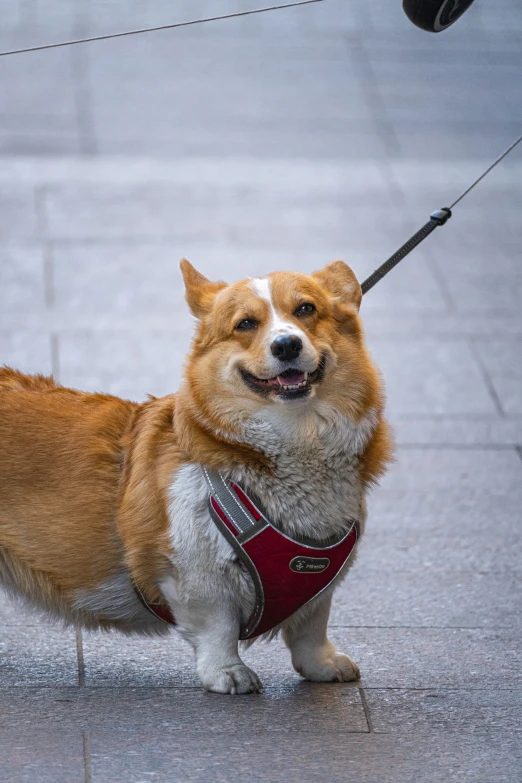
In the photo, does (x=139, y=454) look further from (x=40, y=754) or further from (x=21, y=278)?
(x=21, y=278)

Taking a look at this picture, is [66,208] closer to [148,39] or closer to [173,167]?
[173,167]

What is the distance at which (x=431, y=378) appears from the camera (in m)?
7.59

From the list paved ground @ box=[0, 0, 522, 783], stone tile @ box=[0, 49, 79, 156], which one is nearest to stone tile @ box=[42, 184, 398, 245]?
paved ground @ box=[0, 0, 522, 783]

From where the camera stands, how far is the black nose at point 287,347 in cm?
361

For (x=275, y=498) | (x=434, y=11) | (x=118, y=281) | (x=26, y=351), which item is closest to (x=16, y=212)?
(x=118, y=281)

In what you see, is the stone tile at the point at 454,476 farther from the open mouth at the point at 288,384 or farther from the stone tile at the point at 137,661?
the open mouth at the point at 288,384

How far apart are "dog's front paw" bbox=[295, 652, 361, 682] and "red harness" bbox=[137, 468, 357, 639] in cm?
37

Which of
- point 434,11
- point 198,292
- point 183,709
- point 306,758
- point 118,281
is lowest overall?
point 118,281

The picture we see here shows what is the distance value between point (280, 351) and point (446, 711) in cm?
133

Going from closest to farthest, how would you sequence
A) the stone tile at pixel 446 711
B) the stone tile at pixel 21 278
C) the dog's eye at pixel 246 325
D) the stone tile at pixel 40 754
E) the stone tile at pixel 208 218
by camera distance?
the stone tile at pixel 40 754, the stone tile at pixel 446 711, the dog's eye at pixel 246 325, the stone tile at pixel 21 278, the stone tile at pixel 208 218

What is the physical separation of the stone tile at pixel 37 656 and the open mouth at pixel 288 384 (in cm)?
124

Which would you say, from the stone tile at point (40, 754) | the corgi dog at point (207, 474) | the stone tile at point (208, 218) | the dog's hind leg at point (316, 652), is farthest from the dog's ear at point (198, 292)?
the stone tile at point (208, 218)

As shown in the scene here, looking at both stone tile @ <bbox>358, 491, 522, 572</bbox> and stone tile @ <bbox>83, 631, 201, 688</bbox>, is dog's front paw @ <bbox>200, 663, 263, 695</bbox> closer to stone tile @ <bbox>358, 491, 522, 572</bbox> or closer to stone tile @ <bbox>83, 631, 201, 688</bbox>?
stone tile @ <bbox>83, 631, 201, 688</bbox>

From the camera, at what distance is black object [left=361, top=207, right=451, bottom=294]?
425 cm
